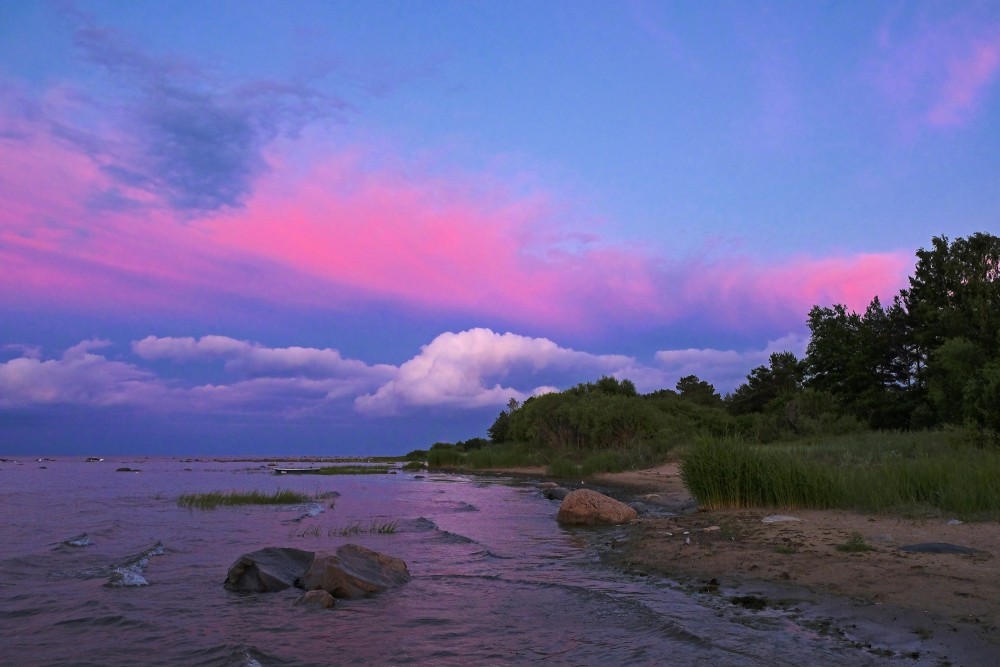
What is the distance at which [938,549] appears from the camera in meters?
11.4

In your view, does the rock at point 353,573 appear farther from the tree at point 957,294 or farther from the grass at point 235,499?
the tree at point 957,294

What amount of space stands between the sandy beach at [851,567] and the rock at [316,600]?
5832 millimetres

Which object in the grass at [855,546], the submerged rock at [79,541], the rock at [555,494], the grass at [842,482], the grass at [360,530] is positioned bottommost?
the grass at [360,530]

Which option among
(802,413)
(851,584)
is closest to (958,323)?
(802,413)

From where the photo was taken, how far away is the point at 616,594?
11219mm

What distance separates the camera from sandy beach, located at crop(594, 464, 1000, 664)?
8320 millimetres

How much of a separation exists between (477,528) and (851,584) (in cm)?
1305

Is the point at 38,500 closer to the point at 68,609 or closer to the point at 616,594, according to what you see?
the point at 68,609

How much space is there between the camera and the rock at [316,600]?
10898 millimetres

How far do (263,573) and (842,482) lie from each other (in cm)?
1372

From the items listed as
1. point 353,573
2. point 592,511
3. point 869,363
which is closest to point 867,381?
point 869,363

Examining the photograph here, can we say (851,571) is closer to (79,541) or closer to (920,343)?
(79,541)

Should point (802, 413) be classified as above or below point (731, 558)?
above

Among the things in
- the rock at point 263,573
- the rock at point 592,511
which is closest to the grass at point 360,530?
the rock at point 592,511
